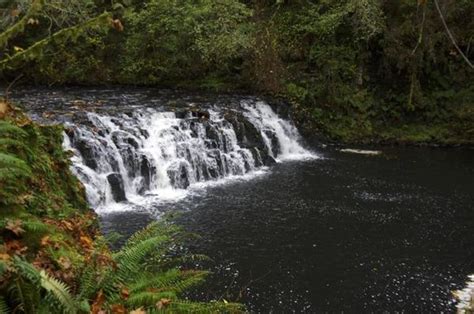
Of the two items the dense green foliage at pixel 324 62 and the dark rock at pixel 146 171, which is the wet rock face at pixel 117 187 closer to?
the dark rock at pixel 146 171

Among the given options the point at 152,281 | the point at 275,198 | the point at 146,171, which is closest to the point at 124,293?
the point at 152,281

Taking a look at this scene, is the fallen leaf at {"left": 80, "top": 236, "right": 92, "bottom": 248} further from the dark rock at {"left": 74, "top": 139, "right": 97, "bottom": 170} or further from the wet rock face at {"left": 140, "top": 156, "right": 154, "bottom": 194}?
the wet rock face at {"left": 140, "top": 156, "right": 154, "bottom": 194}

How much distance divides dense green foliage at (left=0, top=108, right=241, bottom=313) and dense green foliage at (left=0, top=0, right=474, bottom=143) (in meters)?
13.2

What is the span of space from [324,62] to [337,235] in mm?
10369

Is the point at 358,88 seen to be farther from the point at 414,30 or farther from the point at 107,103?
the point at 107,103

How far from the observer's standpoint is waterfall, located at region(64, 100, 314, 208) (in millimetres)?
12047

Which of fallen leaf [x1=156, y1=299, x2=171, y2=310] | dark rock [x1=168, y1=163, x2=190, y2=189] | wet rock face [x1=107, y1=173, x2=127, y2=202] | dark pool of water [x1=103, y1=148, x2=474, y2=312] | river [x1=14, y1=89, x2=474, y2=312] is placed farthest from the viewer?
dark rock [x1=168, y1=163, x2=190, y2=189]

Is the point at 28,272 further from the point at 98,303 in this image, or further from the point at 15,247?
the point at 15,247

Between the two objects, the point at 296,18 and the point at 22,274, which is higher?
the point at 296,18

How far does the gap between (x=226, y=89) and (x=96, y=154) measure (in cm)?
781

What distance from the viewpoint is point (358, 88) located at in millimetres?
18562

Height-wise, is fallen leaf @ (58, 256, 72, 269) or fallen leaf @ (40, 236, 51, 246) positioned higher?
fallen leaf @ (40, 236, 51, 246)

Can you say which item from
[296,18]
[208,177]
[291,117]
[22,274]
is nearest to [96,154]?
[208,177]

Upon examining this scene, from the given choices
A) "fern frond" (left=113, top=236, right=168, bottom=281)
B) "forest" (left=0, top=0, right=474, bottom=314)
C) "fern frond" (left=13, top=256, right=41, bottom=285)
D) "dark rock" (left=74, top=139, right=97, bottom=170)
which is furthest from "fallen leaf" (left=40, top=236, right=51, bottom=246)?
"dark rock" (left=74, top=139, right=97, bottom=170)
